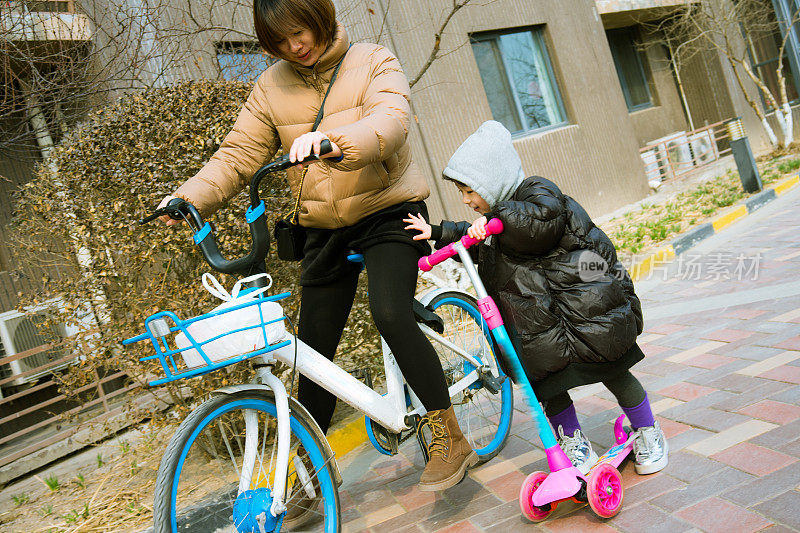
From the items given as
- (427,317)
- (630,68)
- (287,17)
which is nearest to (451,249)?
(427,317)

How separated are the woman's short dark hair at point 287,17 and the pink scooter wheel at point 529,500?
1912 mm

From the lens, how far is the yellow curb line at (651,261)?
690cm

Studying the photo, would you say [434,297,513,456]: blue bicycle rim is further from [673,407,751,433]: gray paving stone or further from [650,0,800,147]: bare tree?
[650,0,800,147]: bare tree

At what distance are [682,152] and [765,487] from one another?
13.9 m

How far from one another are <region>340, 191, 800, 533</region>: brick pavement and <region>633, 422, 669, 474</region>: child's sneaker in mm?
49

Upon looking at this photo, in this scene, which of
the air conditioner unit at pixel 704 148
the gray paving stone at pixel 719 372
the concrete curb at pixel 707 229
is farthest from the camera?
the air conditioner unit at pixel 704 148

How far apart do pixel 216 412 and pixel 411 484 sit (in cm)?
145

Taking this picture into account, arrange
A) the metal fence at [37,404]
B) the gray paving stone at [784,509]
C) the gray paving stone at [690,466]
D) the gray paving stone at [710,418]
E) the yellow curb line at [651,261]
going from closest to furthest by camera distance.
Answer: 1. the gray paving stone at [784,509]
2. the gray paving stone at [690,466]
3. the gray paving stone at [710,418]
4. the metal fence at [37,404]
5. the yellow curb line at [651,261]

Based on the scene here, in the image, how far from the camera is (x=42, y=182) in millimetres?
4188

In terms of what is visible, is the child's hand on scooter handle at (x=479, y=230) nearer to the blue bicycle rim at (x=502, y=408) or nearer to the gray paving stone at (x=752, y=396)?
the blue bicycle rim at (x=502, y=408)

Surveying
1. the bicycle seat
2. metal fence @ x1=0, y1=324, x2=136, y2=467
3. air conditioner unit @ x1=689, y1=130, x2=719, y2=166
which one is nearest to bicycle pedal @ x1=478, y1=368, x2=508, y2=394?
the bicycle seat

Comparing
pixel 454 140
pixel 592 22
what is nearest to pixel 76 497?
pixel 454 140

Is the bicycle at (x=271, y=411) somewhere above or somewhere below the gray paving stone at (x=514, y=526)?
above

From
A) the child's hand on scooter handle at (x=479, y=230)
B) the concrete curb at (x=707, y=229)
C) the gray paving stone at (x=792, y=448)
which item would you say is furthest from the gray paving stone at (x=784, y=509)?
the concrete curb at (x=707, y=229)
